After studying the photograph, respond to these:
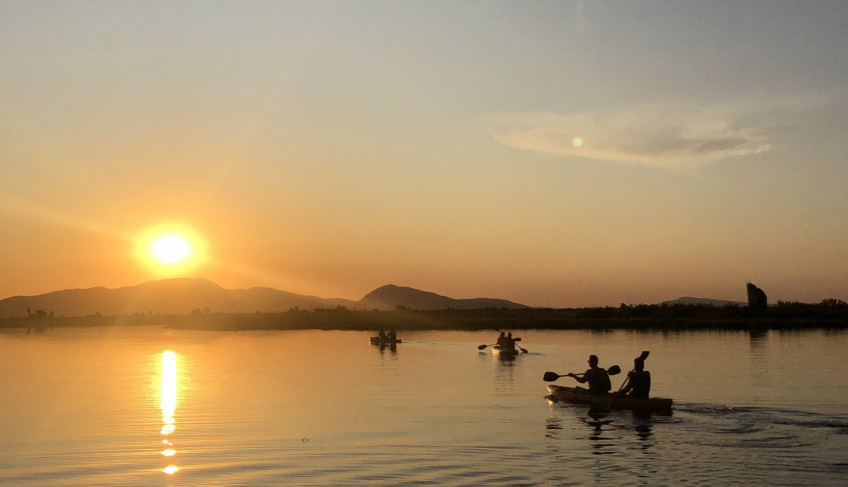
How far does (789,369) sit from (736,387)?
858cm

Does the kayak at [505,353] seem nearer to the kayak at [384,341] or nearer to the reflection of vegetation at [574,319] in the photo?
the kayak at [384,341]

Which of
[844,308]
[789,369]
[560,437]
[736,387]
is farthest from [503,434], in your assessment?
[844,308]

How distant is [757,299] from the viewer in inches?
4023

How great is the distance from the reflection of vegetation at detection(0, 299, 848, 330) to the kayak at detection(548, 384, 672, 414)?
61.9 meters

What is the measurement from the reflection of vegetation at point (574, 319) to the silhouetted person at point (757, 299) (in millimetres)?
1327

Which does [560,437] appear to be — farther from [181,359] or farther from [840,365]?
[181,359]

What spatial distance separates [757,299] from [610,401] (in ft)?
266

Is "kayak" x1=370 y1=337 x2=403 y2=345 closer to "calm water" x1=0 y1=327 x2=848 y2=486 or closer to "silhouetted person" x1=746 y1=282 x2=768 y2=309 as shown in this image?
"calm water" x1=0 y1=327 x2=848 y2=486

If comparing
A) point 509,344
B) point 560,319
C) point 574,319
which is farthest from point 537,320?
point 509,344

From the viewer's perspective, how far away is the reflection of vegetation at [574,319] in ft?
300

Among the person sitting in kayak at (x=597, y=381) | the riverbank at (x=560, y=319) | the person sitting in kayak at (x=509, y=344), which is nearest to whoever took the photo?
the person sitting in kayak at (x=597, y=381)

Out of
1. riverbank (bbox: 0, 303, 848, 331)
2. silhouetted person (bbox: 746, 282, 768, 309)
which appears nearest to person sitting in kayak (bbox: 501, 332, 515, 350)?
riverbank (bbox: 0, 303, 848, 331)

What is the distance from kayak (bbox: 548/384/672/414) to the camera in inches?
1072

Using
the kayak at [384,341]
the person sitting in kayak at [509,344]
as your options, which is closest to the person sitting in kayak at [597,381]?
the person sitting in kayak at [509,344]
